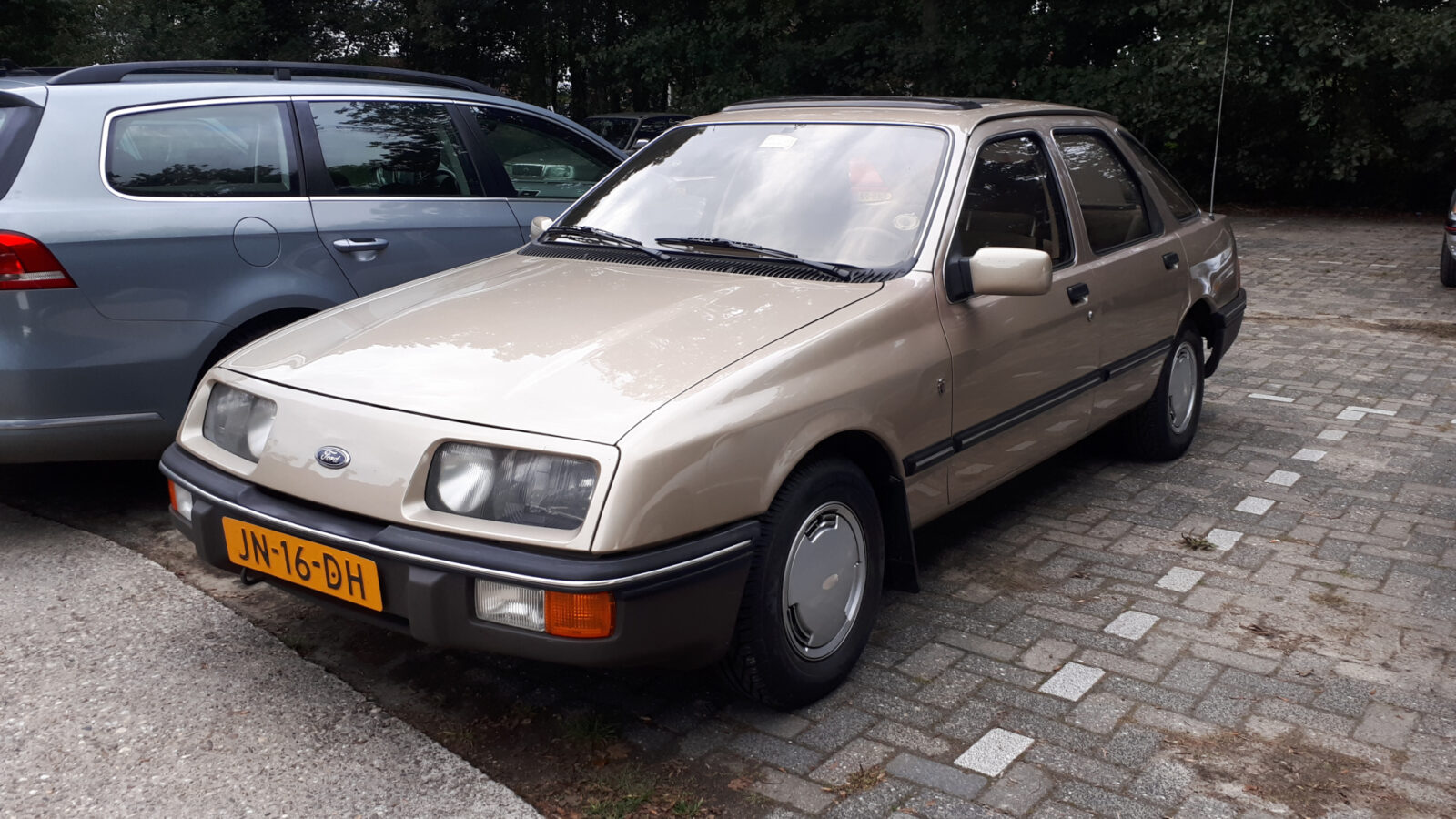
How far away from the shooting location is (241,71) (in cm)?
527

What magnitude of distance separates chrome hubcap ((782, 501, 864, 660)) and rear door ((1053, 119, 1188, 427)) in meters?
1.66

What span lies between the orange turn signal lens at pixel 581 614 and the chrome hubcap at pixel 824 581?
55 centimetres

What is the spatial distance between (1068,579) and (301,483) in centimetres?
249

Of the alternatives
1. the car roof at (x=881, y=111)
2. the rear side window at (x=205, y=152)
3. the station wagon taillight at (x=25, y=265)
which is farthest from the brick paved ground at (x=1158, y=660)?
the rear side window at (x=205, y=152)

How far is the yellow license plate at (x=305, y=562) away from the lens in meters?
2.71

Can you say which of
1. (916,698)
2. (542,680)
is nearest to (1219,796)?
(916,698)

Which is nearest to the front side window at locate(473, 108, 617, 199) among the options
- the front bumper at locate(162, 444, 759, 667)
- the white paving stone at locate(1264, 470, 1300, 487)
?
the front bumper at locate(162, 444, 759, 667)

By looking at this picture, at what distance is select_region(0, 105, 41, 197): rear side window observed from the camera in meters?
4.04

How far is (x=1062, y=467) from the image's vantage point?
210 inches

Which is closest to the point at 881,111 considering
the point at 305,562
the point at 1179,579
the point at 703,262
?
the point at 703,262

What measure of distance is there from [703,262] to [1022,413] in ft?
3.83

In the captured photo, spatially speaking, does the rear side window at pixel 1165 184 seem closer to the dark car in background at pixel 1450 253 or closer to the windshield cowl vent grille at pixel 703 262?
the windshield cowl vent grille at pixel 703 262

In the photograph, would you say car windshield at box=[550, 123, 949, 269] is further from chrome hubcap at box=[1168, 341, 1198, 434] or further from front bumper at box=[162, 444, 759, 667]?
chrome hubcap at box=[1168, 341, 1198, 434]

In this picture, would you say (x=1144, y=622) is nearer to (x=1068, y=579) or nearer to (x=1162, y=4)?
(x=1068, y=579)
